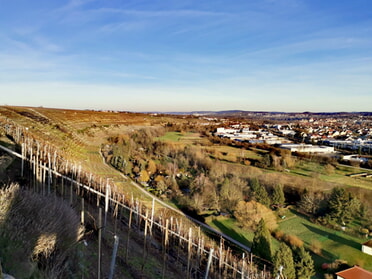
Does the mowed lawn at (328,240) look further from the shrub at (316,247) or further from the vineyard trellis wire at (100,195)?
the vineyard trellis wire at (100,195)

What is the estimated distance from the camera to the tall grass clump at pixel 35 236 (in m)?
2.31

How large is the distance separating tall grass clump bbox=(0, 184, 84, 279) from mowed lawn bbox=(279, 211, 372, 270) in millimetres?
9177

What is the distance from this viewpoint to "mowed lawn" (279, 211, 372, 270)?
31.5 feet

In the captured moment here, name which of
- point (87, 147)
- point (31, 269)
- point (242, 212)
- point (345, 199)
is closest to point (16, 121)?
point (87, 147)

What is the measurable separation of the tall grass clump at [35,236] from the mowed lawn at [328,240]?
9177mm

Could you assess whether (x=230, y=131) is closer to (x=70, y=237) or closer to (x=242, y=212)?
(x=242, y=212)

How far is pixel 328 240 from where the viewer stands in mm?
11000

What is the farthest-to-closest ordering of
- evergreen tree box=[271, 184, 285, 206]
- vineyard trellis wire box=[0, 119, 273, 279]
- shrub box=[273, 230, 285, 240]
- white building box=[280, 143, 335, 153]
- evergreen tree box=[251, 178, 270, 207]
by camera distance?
1. white building box=[280, 143, 335, 153]
2. evergreen tree box=[271, 184, 285, 206]
3. evergreen tree box=[251, 178, 270, 207]
4. shrub box=[273, 230, 285, 240]
5. vineyard trellis wire box=[0, 119, 273, 279]

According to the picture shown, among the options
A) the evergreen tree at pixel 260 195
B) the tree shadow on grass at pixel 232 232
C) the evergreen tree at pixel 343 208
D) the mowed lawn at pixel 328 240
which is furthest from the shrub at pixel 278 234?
the evergreen tree at pixel 343 208

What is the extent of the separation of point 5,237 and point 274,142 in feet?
64.0

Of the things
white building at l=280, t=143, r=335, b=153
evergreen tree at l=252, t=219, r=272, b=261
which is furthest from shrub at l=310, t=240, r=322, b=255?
white building at l=280, t=143, r=335, b=153

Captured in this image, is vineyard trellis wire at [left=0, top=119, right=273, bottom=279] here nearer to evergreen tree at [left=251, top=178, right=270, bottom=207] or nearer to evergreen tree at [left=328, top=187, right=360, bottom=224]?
evergreen tree at [left=328, top=187, right=360, bottom=224]

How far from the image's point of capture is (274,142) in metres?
20.0

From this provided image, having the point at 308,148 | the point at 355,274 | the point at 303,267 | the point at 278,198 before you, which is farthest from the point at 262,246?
the point at 308,148
